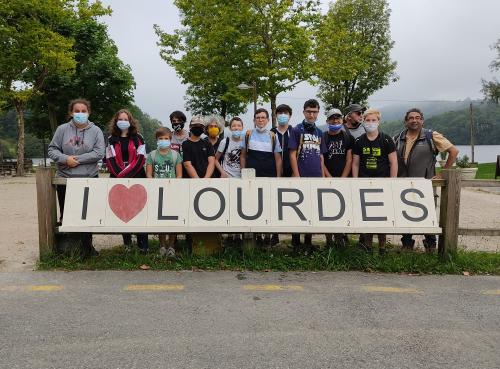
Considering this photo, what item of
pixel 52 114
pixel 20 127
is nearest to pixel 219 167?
pixel 20 127

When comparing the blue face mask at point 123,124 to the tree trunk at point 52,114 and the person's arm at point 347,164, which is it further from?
the tree trunk at point 52,114

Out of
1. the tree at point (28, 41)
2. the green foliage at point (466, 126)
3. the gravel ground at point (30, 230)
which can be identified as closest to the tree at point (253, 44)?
the tree at point (28, 41)

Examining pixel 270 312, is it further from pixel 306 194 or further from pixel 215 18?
pixel 215 18

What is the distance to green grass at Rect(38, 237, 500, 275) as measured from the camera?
16.5ft

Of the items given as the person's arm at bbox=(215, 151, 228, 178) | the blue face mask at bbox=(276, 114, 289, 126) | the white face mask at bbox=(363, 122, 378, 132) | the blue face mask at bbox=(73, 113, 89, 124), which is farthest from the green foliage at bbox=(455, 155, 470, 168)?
the blue face mask at bbox=(73, 113, 89, 124)

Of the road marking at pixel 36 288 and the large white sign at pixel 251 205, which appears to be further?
the large white sign at pixel 251 205

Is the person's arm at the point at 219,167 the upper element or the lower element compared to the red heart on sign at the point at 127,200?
upper

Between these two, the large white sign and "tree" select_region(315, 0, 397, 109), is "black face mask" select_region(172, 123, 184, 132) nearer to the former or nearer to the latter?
the large white sign

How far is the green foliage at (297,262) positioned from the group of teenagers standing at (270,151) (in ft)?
0.88

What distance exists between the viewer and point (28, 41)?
20.2m

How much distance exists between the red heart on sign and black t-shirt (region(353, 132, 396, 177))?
280 centimetres

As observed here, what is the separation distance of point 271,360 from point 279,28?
19256mm

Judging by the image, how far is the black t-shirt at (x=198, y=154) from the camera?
557cm

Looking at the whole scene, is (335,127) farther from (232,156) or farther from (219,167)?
(219,167)
